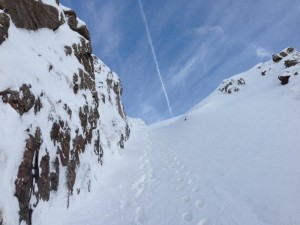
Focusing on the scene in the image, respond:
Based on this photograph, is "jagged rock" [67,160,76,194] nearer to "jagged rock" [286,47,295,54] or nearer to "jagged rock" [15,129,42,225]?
"jagged rock" [15,129,42,225]

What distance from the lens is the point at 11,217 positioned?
598cm

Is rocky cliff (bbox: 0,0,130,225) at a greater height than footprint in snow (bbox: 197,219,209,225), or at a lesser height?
greater

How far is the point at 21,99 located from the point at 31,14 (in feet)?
20.9

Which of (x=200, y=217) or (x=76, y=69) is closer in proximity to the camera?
(x=200, y=217)

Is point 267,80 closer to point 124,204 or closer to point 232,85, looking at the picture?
point 232,85

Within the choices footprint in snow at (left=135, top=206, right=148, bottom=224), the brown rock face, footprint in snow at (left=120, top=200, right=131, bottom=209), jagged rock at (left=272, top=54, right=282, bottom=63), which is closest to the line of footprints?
footprint in snow at (left=135, top=206, right=148, bottom=224)

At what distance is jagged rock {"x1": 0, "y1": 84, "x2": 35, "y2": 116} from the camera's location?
24.3 feet

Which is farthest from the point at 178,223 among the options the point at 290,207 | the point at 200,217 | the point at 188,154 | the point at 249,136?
the point at 249,136

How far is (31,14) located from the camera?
12305 millimetres

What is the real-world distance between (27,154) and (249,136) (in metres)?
12.3

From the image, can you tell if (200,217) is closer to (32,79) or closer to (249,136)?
(32,79)

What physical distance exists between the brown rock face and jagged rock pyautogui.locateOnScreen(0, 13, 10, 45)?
971 millimetres

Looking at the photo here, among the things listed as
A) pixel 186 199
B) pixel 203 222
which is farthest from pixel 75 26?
pixel 203 222

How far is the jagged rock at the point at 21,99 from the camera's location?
742 centimetres
